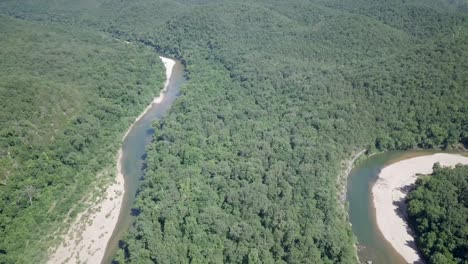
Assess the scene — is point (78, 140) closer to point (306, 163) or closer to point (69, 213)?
point (69, 213)

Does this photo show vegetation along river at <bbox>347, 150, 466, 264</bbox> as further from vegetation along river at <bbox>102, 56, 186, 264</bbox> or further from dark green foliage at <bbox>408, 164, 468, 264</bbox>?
vegetation along river at <bbox>102, 56, 186, 264</bbox>

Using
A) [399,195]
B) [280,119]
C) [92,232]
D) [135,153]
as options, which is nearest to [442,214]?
[399,195]

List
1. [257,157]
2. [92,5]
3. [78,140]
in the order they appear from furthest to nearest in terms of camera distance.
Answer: [92,5]
[78,140]
[257,157]

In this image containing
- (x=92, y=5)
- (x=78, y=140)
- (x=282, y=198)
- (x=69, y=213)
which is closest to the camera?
(x=282, y=198)

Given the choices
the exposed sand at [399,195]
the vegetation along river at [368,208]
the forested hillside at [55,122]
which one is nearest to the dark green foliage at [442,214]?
the exposed sand at [399,195]

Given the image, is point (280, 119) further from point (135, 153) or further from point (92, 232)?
point (92, 232)

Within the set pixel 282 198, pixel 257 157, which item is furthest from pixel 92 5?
pixel 282 198
